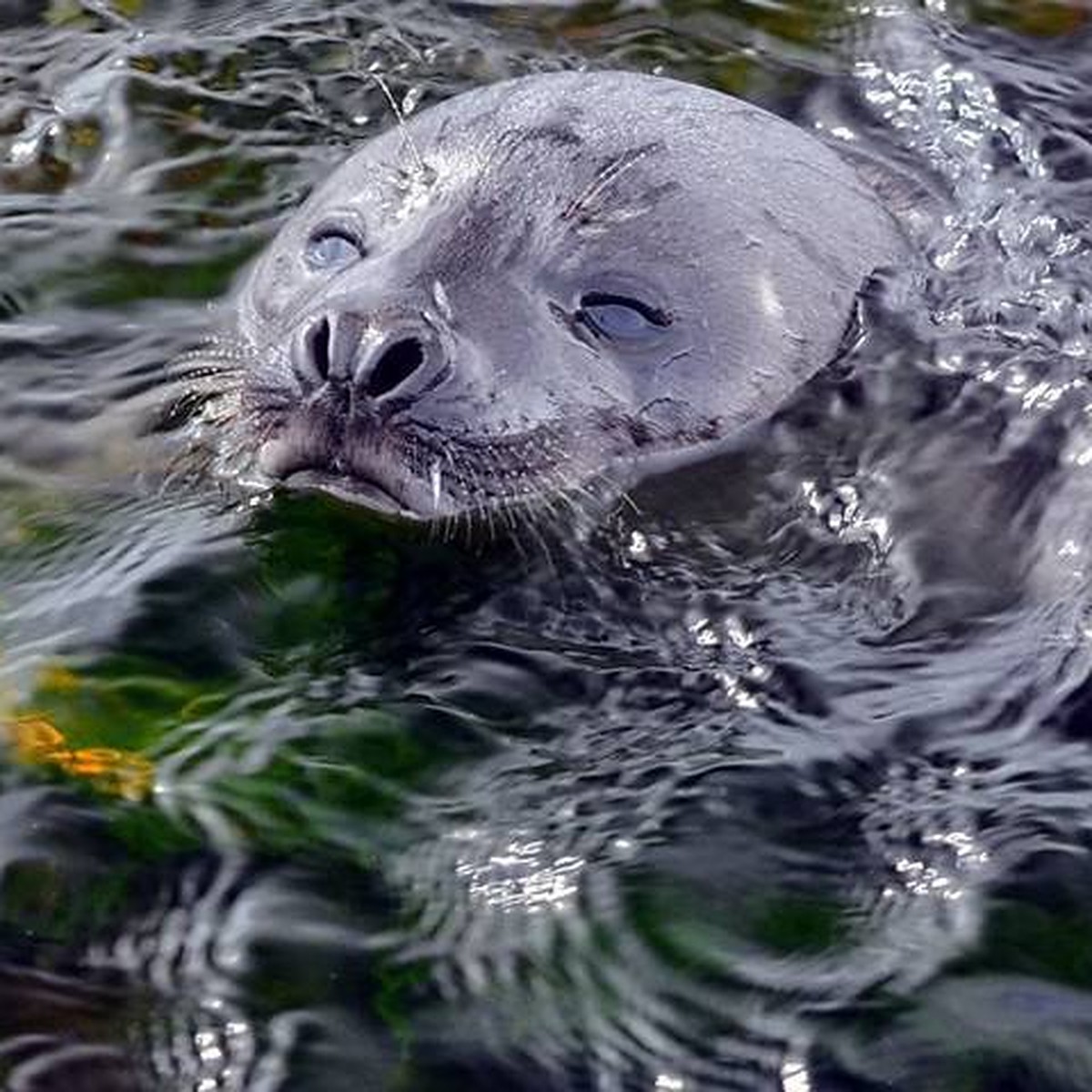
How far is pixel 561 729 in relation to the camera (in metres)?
4.41

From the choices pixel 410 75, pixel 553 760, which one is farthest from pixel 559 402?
pixel 410 75

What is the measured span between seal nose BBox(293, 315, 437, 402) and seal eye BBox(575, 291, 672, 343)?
0.54m

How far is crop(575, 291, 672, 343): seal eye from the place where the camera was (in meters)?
5.02

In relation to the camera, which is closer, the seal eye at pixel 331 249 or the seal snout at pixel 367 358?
the seal snout at pixel 367 358

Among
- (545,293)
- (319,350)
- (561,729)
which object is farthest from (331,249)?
(561,729)

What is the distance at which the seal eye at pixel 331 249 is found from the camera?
518 cm

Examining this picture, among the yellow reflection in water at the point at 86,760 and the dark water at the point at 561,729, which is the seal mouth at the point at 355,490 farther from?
the yellow reflection in water at the point at 86,760

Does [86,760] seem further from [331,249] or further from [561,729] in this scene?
[331,249]

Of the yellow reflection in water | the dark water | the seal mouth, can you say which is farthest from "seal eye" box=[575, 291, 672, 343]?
the yellow reflection in water

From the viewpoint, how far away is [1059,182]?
6418 millimetres

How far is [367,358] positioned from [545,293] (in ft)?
Result: 1.94

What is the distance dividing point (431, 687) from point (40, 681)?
0.64 meters

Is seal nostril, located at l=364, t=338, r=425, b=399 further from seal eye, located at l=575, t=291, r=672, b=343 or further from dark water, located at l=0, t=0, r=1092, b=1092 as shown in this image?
seal eye, located at l=575, t=291, r=672, b=343

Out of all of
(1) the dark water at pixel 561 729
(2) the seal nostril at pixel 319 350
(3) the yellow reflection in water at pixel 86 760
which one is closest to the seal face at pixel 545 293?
(2) the seal nostril at pixel 319 350
